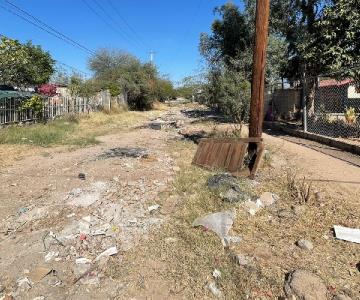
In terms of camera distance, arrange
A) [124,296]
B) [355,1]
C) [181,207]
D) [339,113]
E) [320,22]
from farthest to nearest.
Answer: [339,113]
[320,22]
[355,1]
[181,207]
[124,296]

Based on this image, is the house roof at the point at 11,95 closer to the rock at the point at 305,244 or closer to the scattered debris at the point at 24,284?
the scattered debris at the point at 24,284

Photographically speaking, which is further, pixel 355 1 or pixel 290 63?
pixel 290 63

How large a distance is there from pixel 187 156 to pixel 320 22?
6718 mm

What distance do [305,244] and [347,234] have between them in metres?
0.63

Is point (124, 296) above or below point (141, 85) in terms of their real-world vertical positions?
below

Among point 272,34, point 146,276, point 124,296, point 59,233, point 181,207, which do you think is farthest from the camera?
point 272,34

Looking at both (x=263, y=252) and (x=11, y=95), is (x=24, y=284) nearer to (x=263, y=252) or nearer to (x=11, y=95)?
(x=263, y=252)

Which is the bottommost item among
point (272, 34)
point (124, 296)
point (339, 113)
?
point (124, 296)

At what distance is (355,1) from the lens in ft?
39.8

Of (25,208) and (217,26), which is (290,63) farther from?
(25,208)

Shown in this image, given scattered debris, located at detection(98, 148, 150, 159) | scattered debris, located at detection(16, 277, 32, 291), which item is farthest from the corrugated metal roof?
scattered debris, located at detection(16, 277, 32, 291)

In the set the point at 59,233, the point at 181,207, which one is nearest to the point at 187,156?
the point at 181,207

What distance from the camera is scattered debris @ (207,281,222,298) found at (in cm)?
377

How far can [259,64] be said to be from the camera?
775 cm
